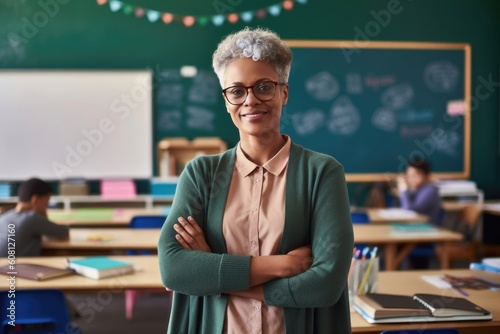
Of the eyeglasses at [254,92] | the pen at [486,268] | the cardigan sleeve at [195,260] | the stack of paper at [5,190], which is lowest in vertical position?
the pen at [486,268]

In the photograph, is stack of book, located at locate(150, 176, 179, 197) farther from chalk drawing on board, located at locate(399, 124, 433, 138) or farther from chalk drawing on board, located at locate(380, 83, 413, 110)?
chalk drawing on board, located at locate(399, 124, 433, 138)

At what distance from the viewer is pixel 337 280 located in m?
1.40

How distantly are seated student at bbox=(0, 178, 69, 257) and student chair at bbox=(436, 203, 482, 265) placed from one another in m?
3.49

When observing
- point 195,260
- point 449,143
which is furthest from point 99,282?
point 449,143

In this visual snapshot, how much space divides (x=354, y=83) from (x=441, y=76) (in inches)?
44.3

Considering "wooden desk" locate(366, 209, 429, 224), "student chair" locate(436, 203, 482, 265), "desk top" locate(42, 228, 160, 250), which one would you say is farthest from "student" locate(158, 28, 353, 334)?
"student chair" locate(436, 203, 482, 265)

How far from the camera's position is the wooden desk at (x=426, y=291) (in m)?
1.85

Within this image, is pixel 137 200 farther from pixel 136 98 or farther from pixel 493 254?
pixel 493 254

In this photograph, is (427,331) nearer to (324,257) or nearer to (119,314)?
(324,257)

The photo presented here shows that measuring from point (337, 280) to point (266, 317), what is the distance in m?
0.22

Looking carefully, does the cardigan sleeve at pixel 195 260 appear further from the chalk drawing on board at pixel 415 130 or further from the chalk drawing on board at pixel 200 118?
the chalk drawing on board at pixel 415 130

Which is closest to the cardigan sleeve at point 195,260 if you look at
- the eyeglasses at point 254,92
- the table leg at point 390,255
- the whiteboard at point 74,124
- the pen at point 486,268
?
the eyeglasses at point 254,92

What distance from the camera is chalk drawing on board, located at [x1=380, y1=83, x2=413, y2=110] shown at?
6391mm

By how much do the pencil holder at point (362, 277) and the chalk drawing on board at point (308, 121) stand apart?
14.0 feet
